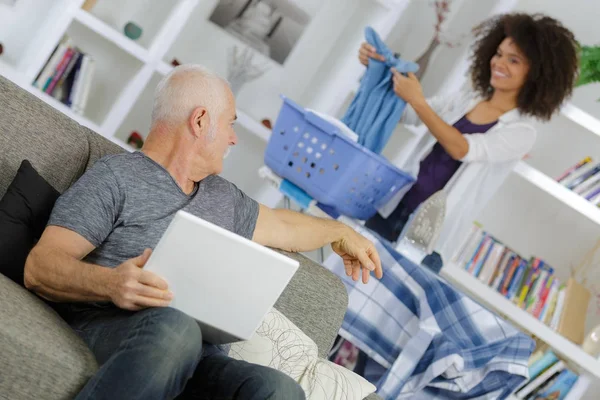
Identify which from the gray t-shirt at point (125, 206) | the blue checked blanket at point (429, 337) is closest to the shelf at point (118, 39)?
the blue checked blanket at point (429, 337)

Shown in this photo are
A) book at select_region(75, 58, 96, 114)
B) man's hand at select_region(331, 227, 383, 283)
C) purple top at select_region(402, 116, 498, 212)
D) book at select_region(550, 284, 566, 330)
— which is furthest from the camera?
book at select_region(75, 58, 96, 114)

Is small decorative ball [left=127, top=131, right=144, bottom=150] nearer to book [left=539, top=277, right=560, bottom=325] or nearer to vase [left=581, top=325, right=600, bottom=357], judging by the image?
book [left=539, top=277, right=560, bottom=325]

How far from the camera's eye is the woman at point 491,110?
2.68 metres

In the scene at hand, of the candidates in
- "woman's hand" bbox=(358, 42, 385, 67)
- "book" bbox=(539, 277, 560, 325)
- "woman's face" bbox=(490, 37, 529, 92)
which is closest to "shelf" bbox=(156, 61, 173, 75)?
"woman's hand" bbox=(358, 42, 385, 67)

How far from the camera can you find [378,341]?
2.37m

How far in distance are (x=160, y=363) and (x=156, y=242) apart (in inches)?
17.1

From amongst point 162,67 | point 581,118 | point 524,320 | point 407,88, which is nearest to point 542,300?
point 524,320

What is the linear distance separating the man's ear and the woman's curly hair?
1.37 meters

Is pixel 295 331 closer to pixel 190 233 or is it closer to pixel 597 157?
pixel 190 233

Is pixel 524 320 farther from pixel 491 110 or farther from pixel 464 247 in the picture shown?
pixel 491 110

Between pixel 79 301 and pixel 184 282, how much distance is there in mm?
259

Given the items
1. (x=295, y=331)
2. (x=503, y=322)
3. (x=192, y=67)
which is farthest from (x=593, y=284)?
(x=192, y=67)

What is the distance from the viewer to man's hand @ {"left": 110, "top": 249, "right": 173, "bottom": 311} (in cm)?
134

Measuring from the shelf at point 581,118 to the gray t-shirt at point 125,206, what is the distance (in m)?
1.88
